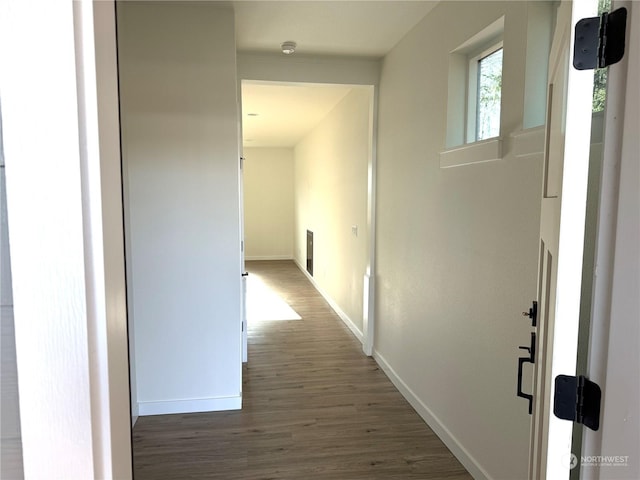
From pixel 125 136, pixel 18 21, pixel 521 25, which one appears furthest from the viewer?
pixel 125 136

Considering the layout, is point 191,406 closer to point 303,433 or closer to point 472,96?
point 303,433

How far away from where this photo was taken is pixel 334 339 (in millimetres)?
4305

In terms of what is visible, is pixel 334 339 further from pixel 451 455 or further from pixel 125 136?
pixel 125 136

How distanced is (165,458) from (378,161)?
2705 mm

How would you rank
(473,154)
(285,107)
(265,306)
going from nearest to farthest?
(473,154)
(285,107)
(265,306)

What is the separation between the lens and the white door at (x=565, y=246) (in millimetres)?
829

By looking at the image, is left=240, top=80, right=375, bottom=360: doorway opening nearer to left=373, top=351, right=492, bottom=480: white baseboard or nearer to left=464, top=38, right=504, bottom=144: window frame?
left=373, top=351, right=492, bottom=480: white baseboard

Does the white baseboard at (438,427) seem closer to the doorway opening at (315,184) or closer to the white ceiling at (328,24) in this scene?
the doorway opening at (315,184)

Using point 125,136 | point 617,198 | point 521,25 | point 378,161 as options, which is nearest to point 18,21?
point 617,198

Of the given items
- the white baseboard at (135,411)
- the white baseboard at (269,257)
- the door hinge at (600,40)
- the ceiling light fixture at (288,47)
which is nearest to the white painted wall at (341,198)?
the ceiling light fixture at (288,47)

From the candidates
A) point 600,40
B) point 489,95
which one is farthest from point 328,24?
point 600,40

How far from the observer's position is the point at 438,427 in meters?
2.59

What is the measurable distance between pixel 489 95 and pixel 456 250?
864 millimetres

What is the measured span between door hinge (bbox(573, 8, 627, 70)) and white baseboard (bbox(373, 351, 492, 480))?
6.53 ft
